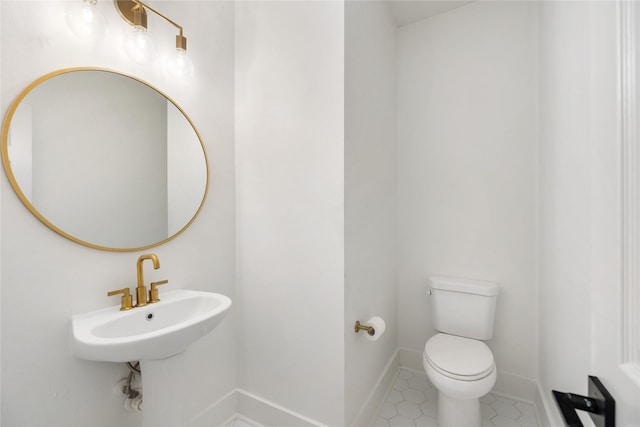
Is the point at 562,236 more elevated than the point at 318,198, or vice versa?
the point at 318,198

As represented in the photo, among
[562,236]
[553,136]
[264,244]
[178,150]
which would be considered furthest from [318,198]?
[553,136]

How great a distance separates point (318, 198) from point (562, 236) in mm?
1018

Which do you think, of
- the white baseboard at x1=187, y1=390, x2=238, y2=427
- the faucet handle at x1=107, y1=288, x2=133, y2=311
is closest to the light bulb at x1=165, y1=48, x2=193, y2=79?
the faucet handle at x1=107, y1=288, x2=133, y2=311

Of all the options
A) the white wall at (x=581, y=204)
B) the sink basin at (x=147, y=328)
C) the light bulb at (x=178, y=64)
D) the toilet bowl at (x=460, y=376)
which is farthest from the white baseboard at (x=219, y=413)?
the light bulb at (x=178, y=64)

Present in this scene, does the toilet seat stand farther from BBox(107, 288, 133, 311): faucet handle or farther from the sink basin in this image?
BBox(107, 288, 133, 311): faucet handle

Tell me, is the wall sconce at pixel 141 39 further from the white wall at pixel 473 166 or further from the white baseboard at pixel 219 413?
the white baseboard at pixel 219 413

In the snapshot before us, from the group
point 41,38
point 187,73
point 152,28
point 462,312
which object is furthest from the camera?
point 462,312

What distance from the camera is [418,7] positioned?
1.88 meters

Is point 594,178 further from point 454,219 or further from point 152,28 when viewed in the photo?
point 152,28

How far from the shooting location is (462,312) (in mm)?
1732

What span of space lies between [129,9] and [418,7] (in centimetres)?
170

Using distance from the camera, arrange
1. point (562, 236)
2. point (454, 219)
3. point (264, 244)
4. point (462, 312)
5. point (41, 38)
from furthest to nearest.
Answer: point (454, 219) < point (462, 312) < point (264, 244) < point (562, 236) < point (41, 38)

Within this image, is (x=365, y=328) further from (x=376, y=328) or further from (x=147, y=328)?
(x=147, y=328)

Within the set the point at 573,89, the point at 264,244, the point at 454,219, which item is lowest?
the point at 264,244
